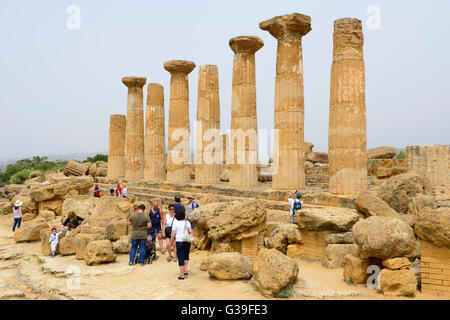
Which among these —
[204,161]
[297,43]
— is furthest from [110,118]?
[297,43]

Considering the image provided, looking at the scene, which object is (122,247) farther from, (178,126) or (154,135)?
(154,135)

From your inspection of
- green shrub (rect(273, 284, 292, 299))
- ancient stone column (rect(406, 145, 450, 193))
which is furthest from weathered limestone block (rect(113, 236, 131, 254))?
ancient stone column (rect(406, 145, 450, 193))

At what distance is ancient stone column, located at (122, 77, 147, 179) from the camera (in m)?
22.6

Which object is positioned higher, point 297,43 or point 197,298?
point 297,43

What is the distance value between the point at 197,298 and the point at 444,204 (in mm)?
6974

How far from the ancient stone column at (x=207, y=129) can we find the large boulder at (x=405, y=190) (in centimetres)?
918

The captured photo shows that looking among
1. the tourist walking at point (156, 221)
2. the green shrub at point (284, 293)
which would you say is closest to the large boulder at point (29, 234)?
the tourist walking at point (156, 221)

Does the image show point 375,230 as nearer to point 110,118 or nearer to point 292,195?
point 292,195

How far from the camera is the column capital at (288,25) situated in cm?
1234

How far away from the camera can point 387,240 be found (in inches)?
246

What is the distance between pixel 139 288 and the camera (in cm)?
671

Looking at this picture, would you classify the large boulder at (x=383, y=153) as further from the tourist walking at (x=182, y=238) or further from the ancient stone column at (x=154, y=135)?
the tourist walking at (x=182, y=238)

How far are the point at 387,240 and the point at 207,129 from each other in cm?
1214

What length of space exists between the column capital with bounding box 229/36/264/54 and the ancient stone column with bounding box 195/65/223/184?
2640 mm
